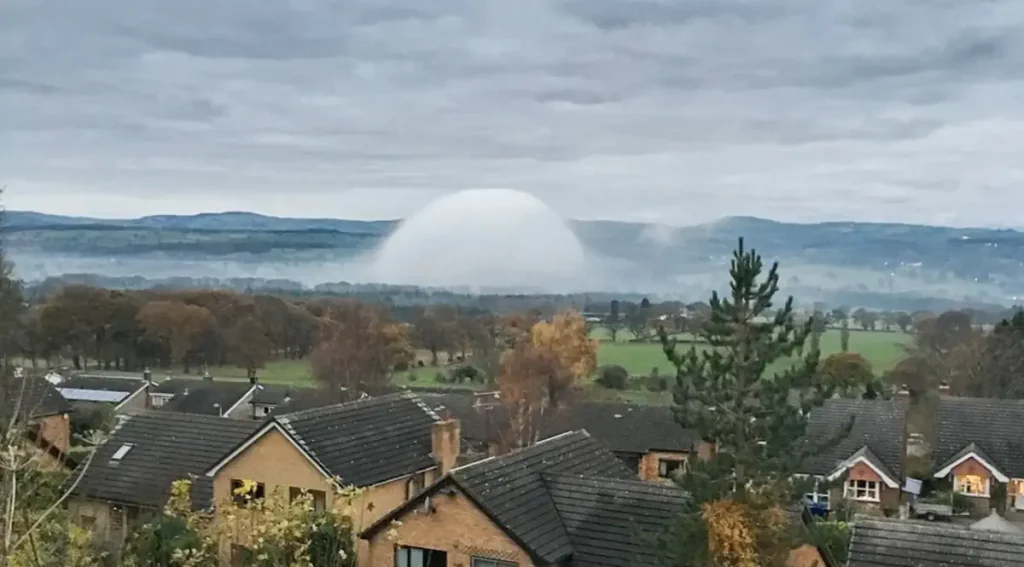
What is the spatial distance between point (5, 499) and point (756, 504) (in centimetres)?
992

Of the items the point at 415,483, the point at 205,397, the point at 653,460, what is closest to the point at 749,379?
the point at 415,483

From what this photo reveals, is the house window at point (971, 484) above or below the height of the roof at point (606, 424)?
below

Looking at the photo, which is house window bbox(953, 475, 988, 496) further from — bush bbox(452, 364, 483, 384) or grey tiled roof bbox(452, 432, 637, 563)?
bush bbox(452, 364, 483, 384)

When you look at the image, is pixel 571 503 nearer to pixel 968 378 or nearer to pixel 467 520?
pixel 467 520

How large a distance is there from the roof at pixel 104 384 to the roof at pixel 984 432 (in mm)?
57629

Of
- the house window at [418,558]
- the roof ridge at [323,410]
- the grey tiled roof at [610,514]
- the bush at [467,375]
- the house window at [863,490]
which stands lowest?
the house window at [863,490]

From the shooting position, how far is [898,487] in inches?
1548

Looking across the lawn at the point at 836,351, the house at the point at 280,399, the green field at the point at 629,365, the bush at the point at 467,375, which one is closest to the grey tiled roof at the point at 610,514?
the house at the point at 280,399

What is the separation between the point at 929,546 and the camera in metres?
16.8

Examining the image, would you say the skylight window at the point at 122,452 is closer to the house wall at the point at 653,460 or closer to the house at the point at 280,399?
the house wall at the point at 653,460

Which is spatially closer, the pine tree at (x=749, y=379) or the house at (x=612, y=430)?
the pine tree at (x=749, y=379)

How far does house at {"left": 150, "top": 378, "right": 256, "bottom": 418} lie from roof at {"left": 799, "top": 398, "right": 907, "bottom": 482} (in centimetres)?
4125

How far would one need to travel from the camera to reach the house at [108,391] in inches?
2763

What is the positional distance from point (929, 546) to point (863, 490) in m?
24.9
